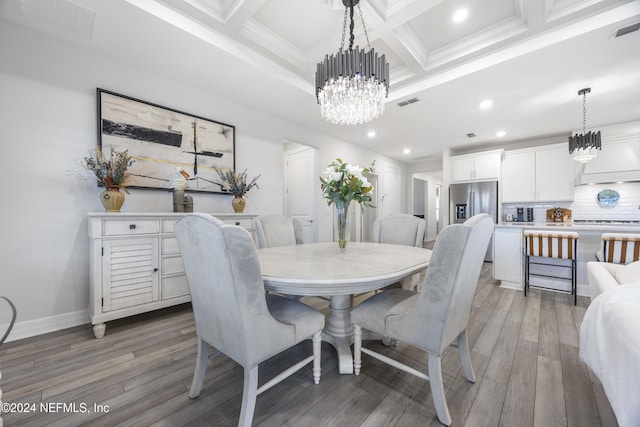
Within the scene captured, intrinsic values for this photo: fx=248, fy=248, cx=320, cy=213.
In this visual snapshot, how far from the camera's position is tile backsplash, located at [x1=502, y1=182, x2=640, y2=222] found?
397cm

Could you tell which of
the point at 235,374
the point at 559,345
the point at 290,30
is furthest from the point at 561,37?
the point at 235,374

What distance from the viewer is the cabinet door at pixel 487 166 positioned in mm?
Answer: 4820

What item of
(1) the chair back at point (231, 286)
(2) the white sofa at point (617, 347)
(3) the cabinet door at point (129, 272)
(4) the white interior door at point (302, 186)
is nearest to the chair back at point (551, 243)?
(2) the white sofa at point (617, 347)

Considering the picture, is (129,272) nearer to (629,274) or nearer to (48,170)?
(48,170)

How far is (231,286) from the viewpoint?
1.01m

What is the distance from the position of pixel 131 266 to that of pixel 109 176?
0.80 metres

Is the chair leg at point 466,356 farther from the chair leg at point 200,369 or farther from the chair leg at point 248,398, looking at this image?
the chair leg at point 200,369

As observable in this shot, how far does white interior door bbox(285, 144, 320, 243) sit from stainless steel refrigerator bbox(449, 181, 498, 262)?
3043mm

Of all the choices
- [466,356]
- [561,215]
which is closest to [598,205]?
[561,215]

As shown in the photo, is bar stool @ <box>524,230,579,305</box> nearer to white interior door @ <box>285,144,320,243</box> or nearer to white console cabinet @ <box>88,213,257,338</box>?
white interior door @ <box>285,144,320,243</box>

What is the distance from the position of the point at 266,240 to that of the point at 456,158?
4.79 m

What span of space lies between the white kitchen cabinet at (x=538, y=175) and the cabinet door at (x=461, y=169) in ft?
1.87

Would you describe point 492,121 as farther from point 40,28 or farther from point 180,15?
point 40,28

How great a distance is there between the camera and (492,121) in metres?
4.00
